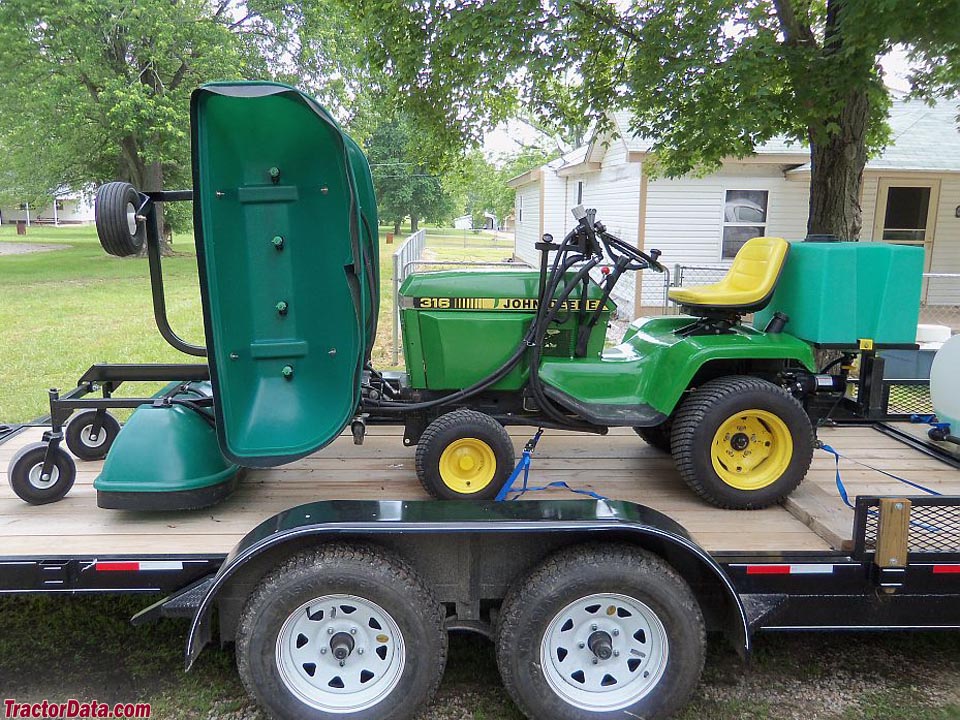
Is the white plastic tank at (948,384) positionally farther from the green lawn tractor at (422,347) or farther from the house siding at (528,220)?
the house siding at (528,220)

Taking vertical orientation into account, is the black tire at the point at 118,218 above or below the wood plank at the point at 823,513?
above

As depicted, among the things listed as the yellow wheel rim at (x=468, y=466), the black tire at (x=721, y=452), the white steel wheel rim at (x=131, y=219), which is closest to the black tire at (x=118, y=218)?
the white steel wheel rim at (x=131, y=219)

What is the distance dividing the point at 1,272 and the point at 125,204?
20.7m

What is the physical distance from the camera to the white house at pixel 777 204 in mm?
13523

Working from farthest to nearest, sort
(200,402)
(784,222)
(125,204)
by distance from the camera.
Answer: (784,222) → (200,402) → (125,204)

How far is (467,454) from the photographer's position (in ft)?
11.3

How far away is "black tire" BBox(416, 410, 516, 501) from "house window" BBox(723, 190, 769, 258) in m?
11.9

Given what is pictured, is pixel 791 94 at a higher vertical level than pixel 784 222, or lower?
higher

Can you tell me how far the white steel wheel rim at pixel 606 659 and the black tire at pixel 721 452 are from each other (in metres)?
0.89

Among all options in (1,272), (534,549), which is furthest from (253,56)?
(534,549)

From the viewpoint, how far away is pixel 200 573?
274 cm

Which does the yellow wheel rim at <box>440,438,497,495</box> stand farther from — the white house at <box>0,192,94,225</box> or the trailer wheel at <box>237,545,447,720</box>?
the white house at <box>0,192,94,225</box>

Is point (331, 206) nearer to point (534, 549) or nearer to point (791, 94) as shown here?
point (534, 549)

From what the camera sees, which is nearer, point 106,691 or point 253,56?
point 106,691
